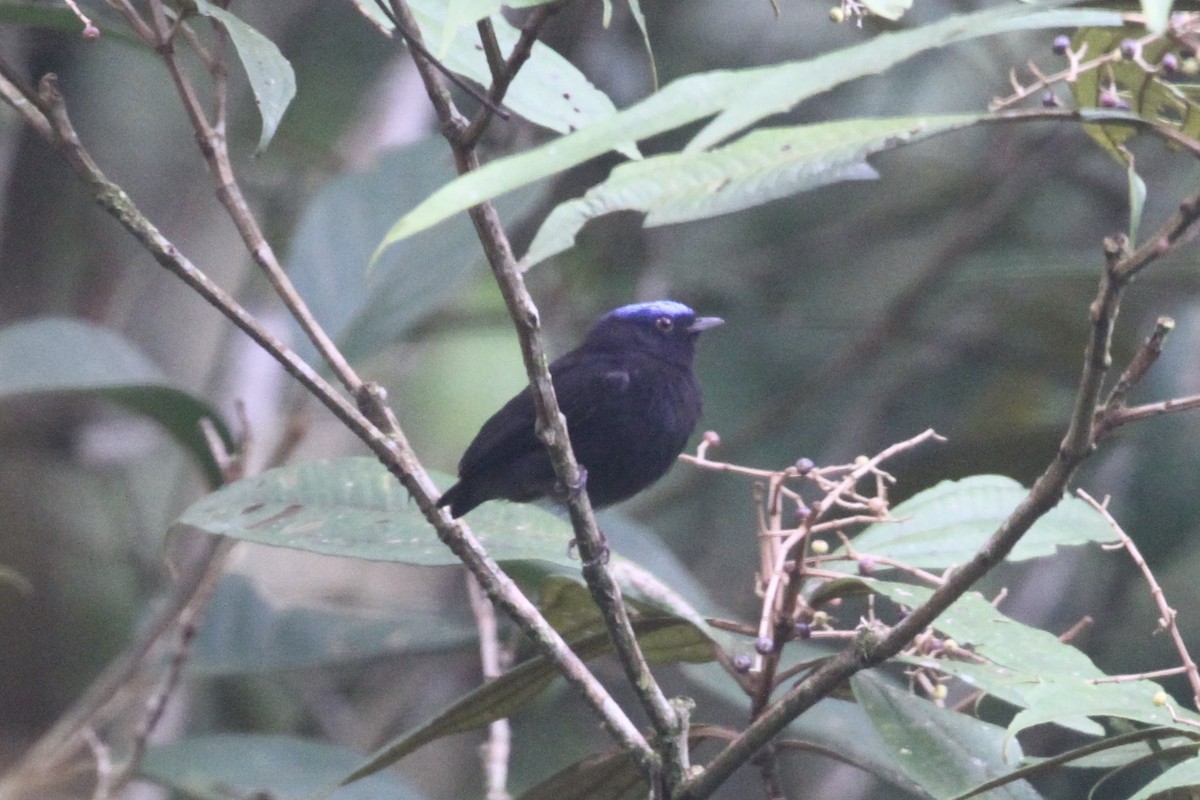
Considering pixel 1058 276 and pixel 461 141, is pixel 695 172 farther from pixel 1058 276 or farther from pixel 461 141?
pixel 1058 276

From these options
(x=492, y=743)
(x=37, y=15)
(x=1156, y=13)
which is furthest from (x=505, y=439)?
(x=1156, y=13)

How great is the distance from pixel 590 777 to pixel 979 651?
0.62 metres

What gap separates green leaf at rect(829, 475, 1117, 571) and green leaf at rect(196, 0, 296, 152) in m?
1.02

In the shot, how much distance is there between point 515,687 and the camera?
1.97m

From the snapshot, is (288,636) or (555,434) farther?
(288,636)

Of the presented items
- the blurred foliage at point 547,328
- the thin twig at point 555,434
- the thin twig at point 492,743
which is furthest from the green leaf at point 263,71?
the blurred foliage at point 547,328

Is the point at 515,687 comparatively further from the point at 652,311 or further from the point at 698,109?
the point at 652,311

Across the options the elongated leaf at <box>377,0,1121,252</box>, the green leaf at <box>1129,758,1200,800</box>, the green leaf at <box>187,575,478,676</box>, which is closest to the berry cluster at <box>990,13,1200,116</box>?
the elongated leaf at <box>377,0,1121,252</box>

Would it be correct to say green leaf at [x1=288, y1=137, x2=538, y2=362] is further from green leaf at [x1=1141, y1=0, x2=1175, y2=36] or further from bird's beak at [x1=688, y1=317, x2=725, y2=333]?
green leaf at [x1=1141, y1=0, x2=1175, y2=36]

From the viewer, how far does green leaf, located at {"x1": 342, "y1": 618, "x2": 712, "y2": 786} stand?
193 cm

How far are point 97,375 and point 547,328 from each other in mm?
2671

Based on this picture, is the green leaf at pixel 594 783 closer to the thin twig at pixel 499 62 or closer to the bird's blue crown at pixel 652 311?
the thin twig at pixel 499 62

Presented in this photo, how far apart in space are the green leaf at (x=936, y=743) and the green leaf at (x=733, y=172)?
904 mm

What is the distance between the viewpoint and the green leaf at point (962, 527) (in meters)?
2.05
